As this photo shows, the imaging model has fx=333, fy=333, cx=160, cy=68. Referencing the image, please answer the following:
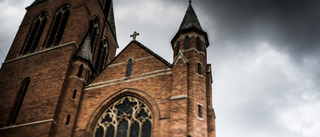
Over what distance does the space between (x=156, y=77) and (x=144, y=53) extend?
256 cm

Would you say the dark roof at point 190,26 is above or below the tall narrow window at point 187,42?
above

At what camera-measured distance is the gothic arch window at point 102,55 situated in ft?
85.7

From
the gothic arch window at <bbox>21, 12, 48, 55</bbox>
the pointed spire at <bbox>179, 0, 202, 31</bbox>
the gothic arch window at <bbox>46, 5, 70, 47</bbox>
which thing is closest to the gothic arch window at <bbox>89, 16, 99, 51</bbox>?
the gothic arch window at <bbox>46, 5, 70, 47</bbox>

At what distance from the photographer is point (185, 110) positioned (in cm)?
1528

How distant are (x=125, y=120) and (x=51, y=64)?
696 centimetres

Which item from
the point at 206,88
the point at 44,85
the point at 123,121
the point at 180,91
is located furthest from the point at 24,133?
the point at 206,88

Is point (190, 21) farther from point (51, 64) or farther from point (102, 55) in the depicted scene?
point (102, 55)

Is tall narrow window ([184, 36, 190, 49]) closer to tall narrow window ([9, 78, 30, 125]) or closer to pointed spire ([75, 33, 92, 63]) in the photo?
pointed spire ([75, 33, 92, 63])

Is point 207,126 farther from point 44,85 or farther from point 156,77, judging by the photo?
point 44,85

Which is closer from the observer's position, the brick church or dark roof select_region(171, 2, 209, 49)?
the brick church

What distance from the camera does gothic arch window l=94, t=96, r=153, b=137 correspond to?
53.4 feet

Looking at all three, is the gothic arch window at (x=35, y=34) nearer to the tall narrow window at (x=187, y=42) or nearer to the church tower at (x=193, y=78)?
the church tower at (x=193, y=78)

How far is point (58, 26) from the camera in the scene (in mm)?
24312

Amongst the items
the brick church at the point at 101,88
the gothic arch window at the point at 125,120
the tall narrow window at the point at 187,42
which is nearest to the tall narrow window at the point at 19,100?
the brick church at the point at 101,88
